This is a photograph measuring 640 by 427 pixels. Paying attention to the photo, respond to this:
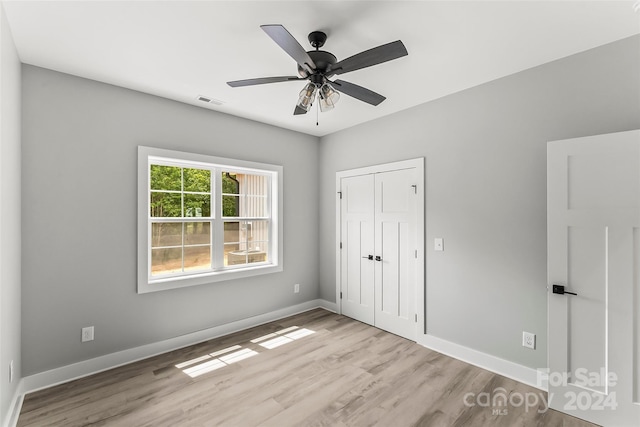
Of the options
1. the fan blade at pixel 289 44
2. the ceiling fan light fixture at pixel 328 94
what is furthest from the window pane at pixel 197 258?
the fan blade at pixel 289 44

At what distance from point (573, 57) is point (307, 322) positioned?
3.92 metres

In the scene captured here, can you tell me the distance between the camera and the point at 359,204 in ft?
13.3

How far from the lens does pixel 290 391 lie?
2441 mm

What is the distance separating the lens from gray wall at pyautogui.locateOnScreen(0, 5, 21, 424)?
5.92ft

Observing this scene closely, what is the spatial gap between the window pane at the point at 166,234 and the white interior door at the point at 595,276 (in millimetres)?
3608

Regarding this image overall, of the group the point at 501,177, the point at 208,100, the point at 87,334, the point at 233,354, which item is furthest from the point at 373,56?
the point at 87,334

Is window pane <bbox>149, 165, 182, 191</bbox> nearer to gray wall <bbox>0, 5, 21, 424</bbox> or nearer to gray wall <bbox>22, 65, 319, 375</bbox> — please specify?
gray wall <bbox>22, 65, 319, 375</bbox>

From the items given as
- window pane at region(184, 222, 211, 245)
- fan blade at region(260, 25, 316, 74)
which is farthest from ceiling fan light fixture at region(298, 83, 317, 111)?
window pane at region(184, 222, 211, 245)

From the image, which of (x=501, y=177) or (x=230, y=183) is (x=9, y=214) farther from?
(x=501, y=177)

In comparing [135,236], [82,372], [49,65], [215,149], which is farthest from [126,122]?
[82,372]

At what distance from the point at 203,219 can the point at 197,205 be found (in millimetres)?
183

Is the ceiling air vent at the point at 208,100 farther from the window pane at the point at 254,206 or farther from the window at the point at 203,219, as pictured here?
the window pane at the point at 254,206

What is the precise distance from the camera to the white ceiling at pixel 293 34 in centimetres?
182

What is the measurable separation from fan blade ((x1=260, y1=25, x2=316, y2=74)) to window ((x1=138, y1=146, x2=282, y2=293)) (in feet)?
6.54
